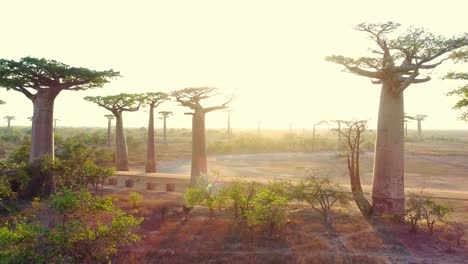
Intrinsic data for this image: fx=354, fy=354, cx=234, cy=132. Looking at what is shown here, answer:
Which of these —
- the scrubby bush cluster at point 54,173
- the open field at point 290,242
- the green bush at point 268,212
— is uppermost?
the scrubby bush cluster at point 54,173

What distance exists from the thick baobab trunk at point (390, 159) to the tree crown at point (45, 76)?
8361 mm

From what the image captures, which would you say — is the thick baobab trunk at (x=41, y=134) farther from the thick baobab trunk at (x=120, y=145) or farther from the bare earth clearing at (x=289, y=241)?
the thick baobab trunk at (x=120, y=145)

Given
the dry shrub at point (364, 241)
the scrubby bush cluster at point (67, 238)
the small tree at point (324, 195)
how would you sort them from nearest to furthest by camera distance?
1. the scrubby bush cluster at point (67, 238)
2. the dry shrub at point (364, 241)
3. the small tree at point (324, 195)

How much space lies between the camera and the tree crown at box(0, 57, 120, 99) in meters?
10.5

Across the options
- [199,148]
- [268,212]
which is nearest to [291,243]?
[268,212]

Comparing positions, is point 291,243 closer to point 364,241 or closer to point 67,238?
point 364,241

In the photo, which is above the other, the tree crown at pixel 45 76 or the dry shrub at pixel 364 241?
the tree crown at pixel 45 76

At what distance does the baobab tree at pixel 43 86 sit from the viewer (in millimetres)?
10648

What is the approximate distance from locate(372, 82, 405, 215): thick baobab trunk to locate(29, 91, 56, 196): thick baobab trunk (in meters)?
9.76

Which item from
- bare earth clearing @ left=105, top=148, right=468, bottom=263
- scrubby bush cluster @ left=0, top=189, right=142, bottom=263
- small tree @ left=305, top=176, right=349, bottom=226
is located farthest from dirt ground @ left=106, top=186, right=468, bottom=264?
scrubby bush cluster @ left=0, top=189, right=142, bottom=263

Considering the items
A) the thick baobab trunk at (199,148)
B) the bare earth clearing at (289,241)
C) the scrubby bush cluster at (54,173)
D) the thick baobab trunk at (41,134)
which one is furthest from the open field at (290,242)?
the thick baobab trunk at (41,134)

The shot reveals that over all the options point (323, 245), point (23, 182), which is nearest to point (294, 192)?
point (323, 245)

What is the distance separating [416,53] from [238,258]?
6.10 meters

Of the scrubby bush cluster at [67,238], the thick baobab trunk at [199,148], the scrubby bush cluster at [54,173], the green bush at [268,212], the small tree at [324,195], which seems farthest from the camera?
the thick baobab trunk at [199,148]
